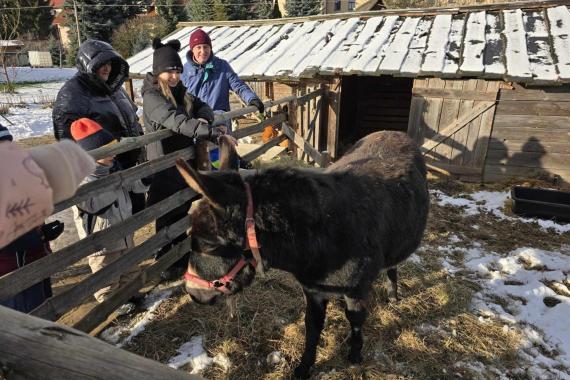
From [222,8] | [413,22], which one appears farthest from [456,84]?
[222,8]

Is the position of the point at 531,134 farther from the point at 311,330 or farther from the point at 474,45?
the point at 311,330

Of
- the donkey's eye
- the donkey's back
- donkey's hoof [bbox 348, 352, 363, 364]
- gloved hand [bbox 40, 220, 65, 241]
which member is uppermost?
the donkey's back

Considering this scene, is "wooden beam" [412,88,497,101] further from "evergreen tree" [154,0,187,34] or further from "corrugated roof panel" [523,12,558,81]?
"evergreen tree" [154,0,187,34]

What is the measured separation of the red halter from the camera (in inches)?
78.2

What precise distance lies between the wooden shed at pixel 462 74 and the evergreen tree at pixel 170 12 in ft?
81.6

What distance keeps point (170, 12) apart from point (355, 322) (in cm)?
3416

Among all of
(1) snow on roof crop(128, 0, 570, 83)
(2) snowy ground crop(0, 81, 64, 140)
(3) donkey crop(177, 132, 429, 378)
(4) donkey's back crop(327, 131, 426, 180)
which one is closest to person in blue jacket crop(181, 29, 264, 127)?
(4) donkey's back crop(327, 131, 426, 180)

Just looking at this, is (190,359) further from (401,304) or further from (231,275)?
(401,304)

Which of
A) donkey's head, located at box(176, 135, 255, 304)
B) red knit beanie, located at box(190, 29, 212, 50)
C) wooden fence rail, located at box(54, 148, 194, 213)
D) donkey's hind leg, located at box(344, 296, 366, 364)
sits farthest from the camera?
red knit beanie, located at box(190, 29, 212, 50)

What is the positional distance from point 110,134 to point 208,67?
2190mm

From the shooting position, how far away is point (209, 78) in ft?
15.7

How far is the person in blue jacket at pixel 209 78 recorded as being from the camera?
4578 mm

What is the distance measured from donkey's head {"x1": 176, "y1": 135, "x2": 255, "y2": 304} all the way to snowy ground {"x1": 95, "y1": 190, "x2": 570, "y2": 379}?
1.04 meters

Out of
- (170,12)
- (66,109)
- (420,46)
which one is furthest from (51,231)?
(170,12)
